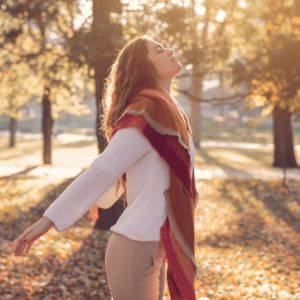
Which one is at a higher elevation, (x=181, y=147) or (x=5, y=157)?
(x=181, y=147)

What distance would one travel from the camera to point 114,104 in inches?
76.5

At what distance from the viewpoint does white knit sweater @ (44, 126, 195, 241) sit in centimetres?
161

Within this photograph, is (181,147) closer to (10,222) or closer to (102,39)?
(102,39)

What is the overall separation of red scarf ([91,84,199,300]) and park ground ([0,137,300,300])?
2.90 metres

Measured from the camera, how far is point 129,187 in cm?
178

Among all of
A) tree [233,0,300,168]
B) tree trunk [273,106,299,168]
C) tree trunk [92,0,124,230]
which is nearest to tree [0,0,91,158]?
tree trunk [92,0,124,230]

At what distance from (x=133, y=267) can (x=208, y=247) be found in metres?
5.30

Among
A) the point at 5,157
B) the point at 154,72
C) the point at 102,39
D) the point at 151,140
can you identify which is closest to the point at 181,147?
the point at 151,140

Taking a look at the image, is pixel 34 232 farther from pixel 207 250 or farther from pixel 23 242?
pixel 207 250

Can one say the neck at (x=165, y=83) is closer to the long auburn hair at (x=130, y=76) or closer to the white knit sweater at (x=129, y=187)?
the long auburn hair at (x=130, y=76)

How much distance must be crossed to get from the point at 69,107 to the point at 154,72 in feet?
56.7

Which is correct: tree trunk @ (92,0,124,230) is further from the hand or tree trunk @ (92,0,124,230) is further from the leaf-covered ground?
the hand

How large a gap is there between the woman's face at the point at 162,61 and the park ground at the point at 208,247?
10.8ft

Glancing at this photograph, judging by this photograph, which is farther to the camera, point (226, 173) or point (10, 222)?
point (226, 173)
